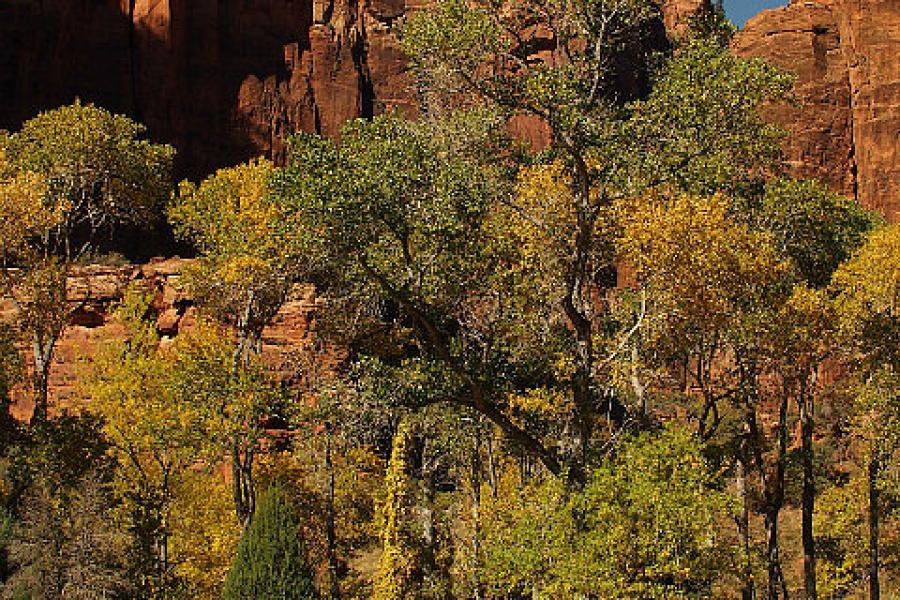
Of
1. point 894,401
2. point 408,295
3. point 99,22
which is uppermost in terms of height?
point 99,22

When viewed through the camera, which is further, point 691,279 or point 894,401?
point 894,401

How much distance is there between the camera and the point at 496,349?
18.9m

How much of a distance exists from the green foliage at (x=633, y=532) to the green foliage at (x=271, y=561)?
465 cm

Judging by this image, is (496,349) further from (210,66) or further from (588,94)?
(210,66)

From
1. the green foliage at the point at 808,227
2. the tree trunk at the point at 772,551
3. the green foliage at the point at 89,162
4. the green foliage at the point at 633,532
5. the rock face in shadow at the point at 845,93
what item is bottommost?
the tree trunk at the point at 772,551

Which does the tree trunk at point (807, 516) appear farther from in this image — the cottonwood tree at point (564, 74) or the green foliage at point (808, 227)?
the cottonwood tree at point (564, 74)

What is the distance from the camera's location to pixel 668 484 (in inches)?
572

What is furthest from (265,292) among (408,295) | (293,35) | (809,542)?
(293,35)

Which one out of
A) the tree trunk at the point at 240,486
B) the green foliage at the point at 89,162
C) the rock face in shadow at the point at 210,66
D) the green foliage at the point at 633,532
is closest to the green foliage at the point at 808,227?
the green foliage at the point at 633,532

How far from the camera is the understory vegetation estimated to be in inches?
632

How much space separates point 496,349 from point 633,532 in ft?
18.3

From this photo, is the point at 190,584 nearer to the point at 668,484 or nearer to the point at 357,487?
the point at 357,487

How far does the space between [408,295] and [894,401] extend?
12.2 metres

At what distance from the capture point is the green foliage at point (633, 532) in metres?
14.0
